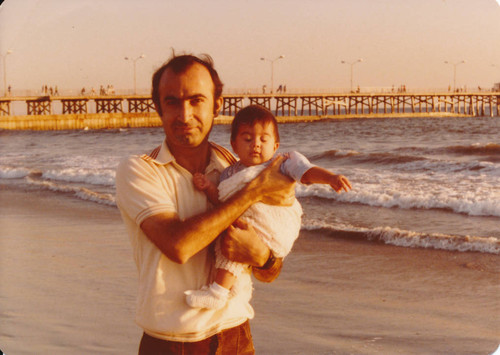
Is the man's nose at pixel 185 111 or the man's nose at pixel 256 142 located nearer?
the man's nose at pixel 185 111

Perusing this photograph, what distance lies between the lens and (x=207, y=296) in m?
1.55

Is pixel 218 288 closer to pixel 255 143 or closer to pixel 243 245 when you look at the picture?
pixel 243 245

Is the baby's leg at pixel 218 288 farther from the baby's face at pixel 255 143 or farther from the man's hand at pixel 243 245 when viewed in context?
the baby's face at pixel 255 143

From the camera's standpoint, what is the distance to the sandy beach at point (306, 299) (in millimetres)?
3301

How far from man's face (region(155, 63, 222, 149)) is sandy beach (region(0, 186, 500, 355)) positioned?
6.00 feet

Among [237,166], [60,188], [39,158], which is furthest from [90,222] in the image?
[39,158]

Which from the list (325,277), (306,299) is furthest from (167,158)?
(325,277)

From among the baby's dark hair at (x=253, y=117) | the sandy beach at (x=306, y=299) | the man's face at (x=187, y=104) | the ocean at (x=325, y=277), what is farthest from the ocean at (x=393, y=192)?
the man's face at (x=187, y=104)

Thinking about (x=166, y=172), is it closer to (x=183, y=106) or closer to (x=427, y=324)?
(x=183, y=106)

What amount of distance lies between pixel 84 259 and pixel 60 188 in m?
5.19

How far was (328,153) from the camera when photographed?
15.1 metres

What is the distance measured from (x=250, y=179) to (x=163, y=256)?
0.27 m

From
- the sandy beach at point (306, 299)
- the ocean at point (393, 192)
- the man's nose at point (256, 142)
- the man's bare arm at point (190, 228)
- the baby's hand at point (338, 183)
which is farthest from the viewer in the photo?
the ocean at point (393, 192)

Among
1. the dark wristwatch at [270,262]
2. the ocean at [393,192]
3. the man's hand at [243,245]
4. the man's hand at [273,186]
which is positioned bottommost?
the ocean at [393,192]
